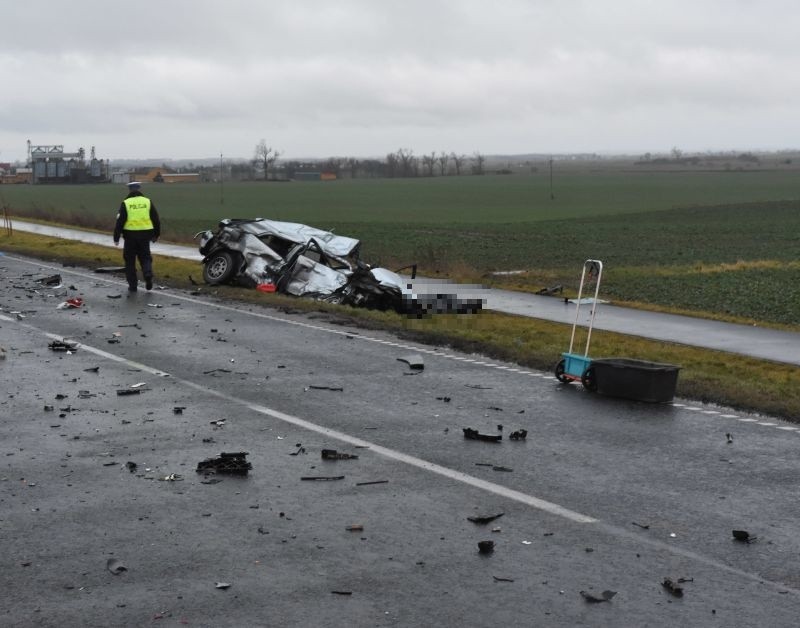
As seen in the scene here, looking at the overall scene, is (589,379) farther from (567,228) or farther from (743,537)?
(567,228)

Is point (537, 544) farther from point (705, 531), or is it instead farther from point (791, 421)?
point (791, 421)

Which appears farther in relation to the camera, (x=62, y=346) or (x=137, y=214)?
(x=137, y=214)

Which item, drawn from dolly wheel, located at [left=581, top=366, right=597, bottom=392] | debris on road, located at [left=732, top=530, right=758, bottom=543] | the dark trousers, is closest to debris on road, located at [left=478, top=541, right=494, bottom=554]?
debris on road, located at [left=732, top=530, right=758, bottom=543]

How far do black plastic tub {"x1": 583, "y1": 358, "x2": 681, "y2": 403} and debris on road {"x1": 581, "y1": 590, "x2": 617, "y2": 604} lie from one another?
5.99 m

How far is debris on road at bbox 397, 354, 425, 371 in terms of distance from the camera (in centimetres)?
1442

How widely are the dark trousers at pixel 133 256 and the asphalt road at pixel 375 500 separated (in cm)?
772

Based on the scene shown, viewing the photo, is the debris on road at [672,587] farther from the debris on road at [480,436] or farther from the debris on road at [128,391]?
the debris on road at [128,391]

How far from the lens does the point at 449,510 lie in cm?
816

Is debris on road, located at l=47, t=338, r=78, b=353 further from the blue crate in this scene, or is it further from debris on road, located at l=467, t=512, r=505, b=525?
debris on road, located at l=467, t=512, r=505, b=525

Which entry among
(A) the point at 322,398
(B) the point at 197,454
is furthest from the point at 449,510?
(A) the point at 322,398

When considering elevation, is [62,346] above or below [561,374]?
below

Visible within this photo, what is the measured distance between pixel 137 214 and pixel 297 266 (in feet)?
10.1

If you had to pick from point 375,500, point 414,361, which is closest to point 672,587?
point 375,500

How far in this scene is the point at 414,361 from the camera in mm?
14805
